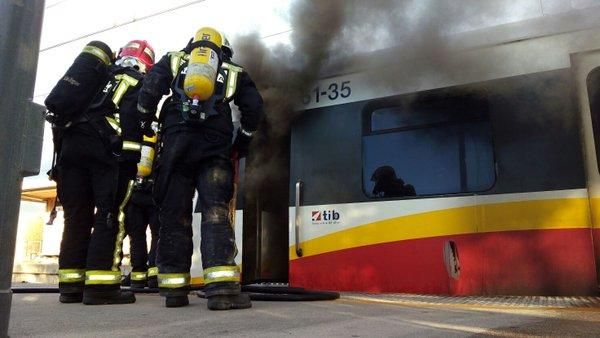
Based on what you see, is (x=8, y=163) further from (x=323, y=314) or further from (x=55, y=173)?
(x=55, y=173)

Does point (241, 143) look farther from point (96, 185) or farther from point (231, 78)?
point (96, 185)

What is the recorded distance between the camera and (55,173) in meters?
3.67

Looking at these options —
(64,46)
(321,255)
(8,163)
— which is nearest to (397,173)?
(321,255)

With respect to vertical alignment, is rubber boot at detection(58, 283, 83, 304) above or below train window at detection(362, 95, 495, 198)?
below

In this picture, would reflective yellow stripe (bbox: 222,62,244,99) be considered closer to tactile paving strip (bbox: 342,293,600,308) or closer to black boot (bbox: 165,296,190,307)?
black boot (bbox: 165,296,190,307)

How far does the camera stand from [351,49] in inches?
186

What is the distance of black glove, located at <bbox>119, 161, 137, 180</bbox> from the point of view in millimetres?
3697

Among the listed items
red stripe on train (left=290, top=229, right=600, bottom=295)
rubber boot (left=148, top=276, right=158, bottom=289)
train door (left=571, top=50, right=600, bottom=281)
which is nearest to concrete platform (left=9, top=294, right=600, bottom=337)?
red stripe on train (left=290, top=229, right=600, bottom=295)

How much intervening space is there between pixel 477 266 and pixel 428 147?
109 centimetres

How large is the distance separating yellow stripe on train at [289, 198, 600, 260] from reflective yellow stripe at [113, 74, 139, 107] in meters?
2.12

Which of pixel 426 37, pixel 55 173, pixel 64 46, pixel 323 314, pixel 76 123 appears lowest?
pixel 323 314

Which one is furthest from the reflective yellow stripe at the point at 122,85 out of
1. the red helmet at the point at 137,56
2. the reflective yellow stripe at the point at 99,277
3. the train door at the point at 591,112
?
the train door at the point at 591,112

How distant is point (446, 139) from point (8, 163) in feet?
11.4

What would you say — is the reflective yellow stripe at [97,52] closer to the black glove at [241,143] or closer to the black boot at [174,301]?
the black glove at [241,143]
